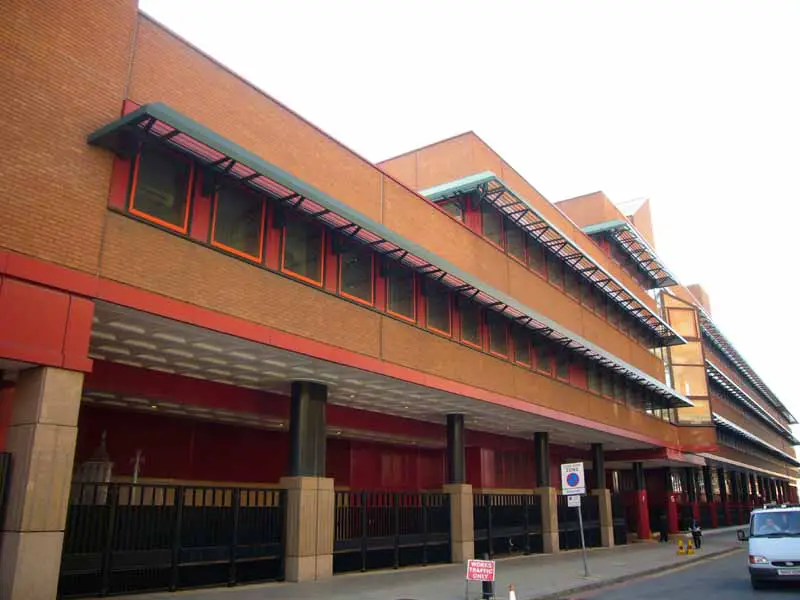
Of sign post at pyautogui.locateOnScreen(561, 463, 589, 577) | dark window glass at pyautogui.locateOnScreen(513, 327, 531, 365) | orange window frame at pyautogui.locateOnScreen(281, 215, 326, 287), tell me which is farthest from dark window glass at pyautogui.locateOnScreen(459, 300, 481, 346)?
orange window frame at pyautogui.locateOnScreen(281, 215, 326, 287)

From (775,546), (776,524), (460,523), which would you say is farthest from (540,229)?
(775,546)

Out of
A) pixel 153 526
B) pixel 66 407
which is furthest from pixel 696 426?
pixel 66 407

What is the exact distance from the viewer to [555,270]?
1144 inches

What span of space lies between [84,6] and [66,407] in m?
6.84

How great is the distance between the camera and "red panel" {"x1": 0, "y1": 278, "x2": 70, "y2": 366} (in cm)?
973

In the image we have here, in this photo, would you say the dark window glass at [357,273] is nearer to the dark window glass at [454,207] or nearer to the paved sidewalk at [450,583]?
the paved sidewalk at [450,583]

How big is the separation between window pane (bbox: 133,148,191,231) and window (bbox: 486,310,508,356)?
12.0m

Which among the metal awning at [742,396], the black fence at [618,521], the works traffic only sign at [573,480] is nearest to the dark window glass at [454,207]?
the works traffic only sign at [573,480]

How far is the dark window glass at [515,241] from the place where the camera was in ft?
84.1

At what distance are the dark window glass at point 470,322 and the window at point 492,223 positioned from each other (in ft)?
11.7

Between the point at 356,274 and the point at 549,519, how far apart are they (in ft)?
Result: 50.6

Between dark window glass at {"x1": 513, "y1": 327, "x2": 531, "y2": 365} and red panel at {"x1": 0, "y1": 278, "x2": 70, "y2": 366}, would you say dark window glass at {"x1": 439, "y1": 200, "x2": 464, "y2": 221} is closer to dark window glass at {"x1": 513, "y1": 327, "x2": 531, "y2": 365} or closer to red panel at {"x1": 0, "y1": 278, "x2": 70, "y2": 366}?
dark window glass at {"x1": 513, "y1": 327, "x2": 531, "y2": 365}

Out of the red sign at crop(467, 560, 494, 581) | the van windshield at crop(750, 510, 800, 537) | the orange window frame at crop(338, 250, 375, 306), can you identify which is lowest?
the red sign at crop(467, 560, 494, 581)

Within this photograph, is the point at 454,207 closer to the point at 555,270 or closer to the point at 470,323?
the point at 470,323
